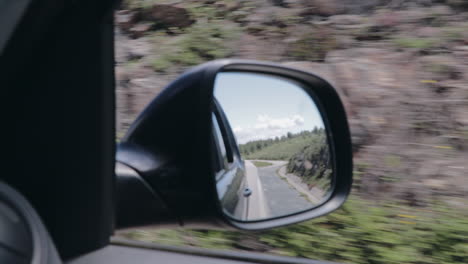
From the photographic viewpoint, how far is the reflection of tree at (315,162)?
67.2 inches

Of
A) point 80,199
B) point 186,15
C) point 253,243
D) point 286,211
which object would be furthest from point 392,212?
point 186,15

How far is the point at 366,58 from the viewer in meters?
4.89

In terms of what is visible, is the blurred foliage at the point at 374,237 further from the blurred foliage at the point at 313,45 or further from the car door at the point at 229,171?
the blurred foliage at the point at 313,45

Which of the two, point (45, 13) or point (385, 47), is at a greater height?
point (45, 13)

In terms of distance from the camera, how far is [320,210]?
1.73m

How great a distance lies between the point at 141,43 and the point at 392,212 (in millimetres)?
3801

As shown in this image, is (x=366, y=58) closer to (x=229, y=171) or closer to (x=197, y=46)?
(x=197, y=46)

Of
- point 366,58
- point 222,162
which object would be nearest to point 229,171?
point 222,162

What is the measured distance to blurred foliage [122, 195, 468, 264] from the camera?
3.23m

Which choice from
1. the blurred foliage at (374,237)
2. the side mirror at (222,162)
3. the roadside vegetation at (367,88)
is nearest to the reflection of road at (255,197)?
the side mirror at (222,162)

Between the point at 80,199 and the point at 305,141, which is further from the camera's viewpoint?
the point at 305,141

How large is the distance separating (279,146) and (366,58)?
363 cm

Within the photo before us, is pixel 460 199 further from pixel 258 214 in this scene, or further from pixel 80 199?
pixel 80 199

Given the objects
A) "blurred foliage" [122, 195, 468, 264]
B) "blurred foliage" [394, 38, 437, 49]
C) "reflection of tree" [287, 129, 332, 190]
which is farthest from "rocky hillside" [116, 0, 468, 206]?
"reflection of tree" [287, 129, 332, 190]
